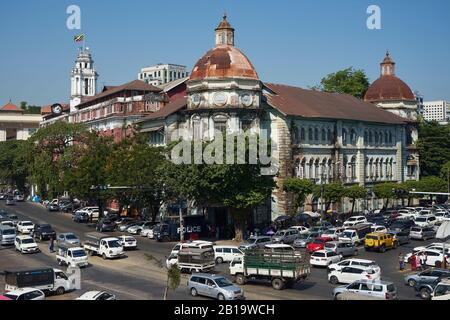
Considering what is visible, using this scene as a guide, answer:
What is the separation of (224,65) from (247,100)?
14.9ft

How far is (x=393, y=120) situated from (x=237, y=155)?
41270mm

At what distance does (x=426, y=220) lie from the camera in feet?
195

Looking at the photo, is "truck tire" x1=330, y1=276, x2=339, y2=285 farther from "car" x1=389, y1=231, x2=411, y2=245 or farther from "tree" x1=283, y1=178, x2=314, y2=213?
"tree" x1=283, y1=178, x2=314, y2=213

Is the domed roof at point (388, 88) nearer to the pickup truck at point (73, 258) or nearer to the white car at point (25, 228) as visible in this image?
the white car at point (25, 228)

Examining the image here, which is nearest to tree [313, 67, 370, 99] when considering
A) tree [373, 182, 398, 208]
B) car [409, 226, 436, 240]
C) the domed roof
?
the domed roof

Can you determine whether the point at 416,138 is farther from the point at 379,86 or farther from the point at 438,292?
the point at 438,292

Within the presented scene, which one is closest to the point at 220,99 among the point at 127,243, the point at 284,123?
the point at 284,123

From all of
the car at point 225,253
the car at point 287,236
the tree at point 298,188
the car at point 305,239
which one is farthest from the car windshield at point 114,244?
the tree at point 298,188

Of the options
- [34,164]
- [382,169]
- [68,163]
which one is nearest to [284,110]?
[382,169]

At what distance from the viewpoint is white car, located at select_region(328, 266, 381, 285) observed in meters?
33.7

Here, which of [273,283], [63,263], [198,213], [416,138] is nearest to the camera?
[273,283]

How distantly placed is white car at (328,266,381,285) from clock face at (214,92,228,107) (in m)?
32.2
